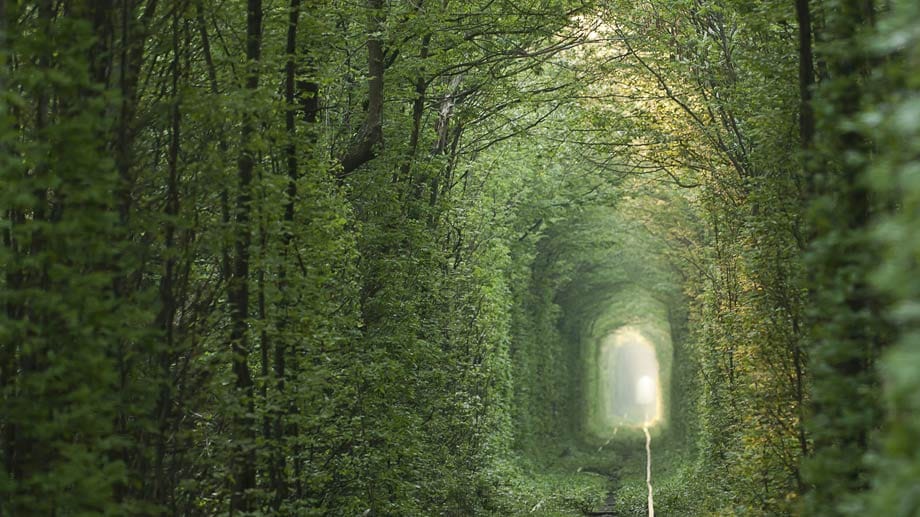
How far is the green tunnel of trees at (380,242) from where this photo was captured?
5.54 m

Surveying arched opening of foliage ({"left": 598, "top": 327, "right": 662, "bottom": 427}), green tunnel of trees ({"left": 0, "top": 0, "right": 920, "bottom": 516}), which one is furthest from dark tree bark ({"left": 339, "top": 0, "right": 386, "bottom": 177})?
arched opening of foliage ({"left": 598, "top": 327, "right": 662, "bottom": 427})

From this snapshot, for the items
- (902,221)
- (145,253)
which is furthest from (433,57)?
(902,221)

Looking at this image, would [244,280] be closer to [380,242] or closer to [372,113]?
[372,113]

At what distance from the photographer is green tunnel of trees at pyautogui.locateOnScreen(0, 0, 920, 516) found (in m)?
5.54

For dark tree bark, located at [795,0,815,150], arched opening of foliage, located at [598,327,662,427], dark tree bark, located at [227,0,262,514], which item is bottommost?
arched opening of foliage, located at [598,327,662,427]

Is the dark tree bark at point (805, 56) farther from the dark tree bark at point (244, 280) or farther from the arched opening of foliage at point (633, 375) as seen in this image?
the arched opening of foliage at point (633, 375)

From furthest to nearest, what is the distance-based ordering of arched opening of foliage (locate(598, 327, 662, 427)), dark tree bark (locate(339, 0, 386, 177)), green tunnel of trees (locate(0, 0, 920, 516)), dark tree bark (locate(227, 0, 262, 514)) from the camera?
arched opening of foliage (locate(598, 327, 662, 427)) < dark tree bark (locate(339, 0, 386, 177)) < dark tree bark (locate(227, 0, 262, 514)) < green tunnel of trees (locate(0, 0, 920, 516))

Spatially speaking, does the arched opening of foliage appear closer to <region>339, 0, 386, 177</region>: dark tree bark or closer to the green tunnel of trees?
the green tunnel of trees

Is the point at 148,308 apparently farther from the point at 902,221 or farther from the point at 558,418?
the point at 558,418

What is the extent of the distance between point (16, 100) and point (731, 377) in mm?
13805

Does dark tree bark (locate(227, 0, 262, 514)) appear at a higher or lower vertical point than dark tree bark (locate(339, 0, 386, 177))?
lower

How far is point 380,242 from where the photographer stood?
14.1m

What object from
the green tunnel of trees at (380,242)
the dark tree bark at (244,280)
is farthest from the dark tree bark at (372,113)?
the dark tree bark at (244,280)

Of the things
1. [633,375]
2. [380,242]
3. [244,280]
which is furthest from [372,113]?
[633,375]
